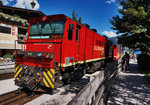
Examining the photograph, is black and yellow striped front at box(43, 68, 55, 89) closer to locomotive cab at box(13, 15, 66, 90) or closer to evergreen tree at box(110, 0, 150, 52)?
locomotive cab at box(13, 15, 66, 90)

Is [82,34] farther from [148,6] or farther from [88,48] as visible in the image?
[148,6]

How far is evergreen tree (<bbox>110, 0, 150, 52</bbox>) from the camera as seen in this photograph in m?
10.0

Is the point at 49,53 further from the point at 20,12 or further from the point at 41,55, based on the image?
the point at 20,12

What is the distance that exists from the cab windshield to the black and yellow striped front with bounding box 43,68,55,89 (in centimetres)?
185

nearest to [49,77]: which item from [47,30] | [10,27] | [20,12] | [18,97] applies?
[18,97]

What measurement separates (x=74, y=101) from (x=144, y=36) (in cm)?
1129

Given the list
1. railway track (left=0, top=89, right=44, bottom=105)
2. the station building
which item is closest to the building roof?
the station building

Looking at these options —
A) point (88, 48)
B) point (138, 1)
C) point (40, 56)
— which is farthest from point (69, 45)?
point (138, 1)

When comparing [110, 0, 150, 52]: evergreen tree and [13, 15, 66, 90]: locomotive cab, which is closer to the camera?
[13, 15, 66, 90]: locomotive cab

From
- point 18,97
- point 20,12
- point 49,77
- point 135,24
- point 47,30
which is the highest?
point 20,12

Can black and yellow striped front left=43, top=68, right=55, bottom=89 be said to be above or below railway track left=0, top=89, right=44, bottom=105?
above

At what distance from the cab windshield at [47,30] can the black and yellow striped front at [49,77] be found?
185 cm

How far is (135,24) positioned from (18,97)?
11.6m

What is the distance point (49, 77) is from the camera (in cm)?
510
